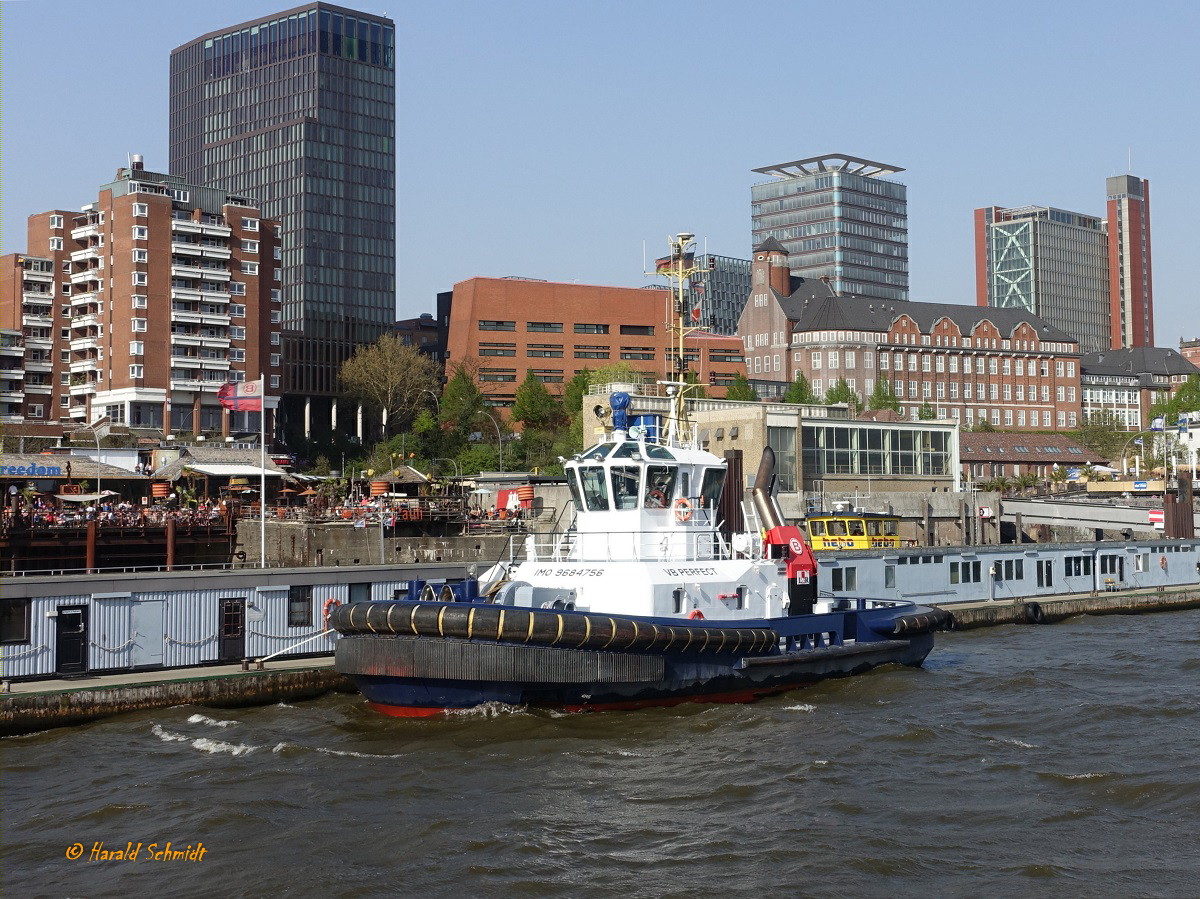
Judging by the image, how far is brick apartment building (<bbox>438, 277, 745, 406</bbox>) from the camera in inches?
4592

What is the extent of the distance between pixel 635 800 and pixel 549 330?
10000cm

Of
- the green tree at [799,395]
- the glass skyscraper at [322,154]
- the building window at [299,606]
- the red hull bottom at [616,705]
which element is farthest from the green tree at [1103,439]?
the building window at [299,606]

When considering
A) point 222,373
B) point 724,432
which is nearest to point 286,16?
point 222,373

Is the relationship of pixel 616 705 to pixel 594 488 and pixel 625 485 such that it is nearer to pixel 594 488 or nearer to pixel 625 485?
pixel 625 485

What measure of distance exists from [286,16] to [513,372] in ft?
228

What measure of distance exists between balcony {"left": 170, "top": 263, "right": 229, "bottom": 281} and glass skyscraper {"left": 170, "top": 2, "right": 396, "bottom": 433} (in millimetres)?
44823

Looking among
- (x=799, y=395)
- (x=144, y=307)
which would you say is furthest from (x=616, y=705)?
(x=799, y=395)

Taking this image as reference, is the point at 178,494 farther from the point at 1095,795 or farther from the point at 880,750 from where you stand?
the point at 1095,795

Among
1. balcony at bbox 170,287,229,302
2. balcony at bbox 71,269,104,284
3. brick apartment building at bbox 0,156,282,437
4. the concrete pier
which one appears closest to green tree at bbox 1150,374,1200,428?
brick apartment building at bbox 0,156,282,437

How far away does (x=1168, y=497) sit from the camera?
189ft

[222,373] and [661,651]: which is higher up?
[222,373]

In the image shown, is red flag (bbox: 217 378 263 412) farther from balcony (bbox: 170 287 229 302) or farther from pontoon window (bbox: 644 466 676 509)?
balcony (bbox: 170 287 229 302)

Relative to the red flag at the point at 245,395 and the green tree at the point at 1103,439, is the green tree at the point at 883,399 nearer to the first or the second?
the green tree at the point at 1103,439

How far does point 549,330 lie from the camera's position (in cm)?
11881
